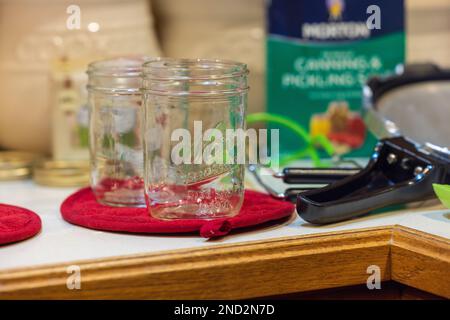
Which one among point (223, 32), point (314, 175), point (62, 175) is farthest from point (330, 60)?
point (62, 175)

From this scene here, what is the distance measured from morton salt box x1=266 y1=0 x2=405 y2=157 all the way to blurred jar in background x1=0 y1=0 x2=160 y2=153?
0.62 feet

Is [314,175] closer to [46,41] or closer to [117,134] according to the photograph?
[117,134]

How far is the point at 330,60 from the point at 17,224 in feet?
1.86

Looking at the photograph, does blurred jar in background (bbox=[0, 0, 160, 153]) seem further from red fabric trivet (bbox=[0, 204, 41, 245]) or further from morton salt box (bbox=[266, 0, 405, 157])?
red fabric trivet (bbox=[0, 204, 41, 245])

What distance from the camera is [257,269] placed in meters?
0.68

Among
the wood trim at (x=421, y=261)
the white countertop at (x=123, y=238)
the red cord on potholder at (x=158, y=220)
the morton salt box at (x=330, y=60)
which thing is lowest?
the wood trim at (x=421, y=261)

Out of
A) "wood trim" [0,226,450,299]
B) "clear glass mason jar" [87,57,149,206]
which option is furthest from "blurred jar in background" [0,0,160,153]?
"wood trim" [0,226,450,299]

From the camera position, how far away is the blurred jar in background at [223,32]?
113cm

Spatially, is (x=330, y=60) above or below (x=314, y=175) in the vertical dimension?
above

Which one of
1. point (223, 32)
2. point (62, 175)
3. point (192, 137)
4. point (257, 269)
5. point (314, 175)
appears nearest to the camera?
point (257, 269)

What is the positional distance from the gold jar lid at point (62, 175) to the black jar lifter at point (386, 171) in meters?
0.35

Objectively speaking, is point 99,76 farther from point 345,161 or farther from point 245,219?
point 345,161

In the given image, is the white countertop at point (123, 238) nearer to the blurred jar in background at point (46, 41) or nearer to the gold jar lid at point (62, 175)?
the gold jar lid at point (62, 175)

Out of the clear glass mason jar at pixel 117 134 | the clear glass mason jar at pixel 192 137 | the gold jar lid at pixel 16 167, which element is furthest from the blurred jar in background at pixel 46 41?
the clear glass mason jar at pixel 192 137
